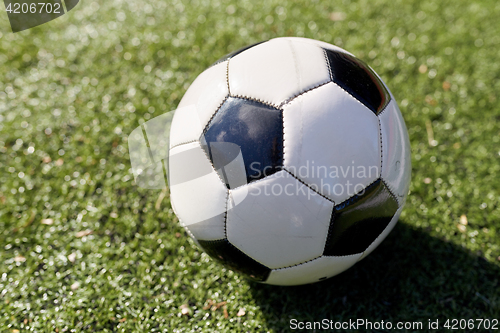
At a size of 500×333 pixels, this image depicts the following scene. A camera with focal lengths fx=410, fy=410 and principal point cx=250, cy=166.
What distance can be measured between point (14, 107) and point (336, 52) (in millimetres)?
3133

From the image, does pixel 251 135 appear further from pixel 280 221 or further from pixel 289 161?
pixel 280 221

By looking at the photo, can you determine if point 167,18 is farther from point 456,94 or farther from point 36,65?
point 456,94

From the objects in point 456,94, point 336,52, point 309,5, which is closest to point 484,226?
point 456,94

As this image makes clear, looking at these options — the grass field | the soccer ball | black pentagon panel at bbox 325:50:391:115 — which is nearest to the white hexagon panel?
the soccer ball

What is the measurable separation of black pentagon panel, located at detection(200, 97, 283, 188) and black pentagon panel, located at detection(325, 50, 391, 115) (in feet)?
1.38

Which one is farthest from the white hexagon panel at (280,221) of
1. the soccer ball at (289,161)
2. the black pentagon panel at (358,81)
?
the black pentagon panel at (358,81)

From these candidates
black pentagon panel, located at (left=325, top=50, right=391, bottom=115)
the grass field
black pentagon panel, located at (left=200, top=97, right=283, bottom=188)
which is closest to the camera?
black pentagon panel, located at (left=200, top=97, right=283, bottom=188)

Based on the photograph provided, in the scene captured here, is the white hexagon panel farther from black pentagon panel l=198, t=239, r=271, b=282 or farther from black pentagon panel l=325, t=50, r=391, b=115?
black pentagon panel l=325, t=50, r=391, b=115

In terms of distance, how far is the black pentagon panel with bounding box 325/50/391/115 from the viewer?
2.11 metres

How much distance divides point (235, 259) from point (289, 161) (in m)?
0.67

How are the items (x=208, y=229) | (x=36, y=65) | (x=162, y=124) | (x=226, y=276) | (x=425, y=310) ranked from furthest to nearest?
(x=36, y=65)
(x=162, y=124)
(x=226, y=276)
(x=425, y=310)
(x=208, y=229)

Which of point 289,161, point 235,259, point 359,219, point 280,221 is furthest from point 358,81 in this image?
point 235,259

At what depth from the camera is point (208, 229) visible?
7.21 ft

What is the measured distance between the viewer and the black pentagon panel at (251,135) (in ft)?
6.36
